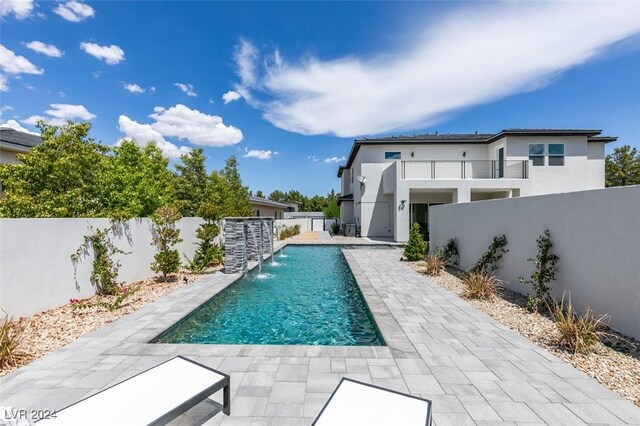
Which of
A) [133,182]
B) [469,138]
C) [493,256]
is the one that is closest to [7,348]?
[133,182]

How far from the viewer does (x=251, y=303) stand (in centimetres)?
698

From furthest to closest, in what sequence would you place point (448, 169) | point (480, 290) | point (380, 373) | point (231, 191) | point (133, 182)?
1. point (231, 191)
2. point (448, 169)
3. point (133, 182)
4. point (480, 290)
5. point (380, 373)

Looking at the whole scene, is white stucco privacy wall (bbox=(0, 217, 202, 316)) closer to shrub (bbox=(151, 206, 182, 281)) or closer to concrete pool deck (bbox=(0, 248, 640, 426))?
shrub (bbox=(151, 206, 182, 281))

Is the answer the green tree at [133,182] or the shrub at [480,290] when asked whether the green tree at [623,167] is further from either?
the green tree at [133,182]

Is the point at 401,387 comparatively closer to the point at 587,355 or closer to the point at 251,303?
the point at 587,355

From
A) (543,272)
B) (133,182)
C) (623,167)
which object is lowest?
(543,272)

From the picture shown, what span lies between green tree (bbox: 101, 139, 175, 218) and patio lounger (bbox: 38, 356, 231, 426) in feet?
21.1

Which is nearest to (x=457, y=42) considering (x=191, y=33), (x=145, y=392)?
(x=191, y=33)

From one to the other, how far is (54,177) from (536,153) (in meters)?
23.4

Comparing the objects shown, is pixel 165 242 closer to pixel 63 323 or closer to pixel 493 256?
pixel 63 323

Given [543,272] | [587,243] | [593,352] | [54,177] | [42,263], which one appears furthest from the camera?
[54,177]

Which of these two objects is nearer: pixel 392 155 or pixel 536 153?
pixel 536 153

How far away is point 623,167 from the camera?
80.7 feet

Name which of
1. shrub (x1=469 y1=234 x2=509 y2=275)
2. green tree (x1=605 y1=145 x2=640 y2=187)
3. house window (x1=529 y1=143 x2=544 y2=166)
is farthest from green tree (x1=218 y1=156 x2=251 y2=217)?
green tree (x1=605 y1=145 x2=640 y2=187)
